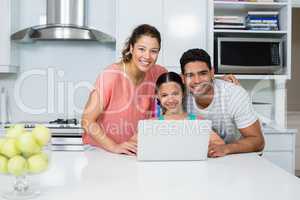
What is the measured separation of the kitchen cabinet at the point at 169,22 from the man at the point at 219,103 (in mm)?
1104

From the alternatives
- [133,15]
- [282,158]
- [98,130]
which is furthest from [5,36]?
[282,158]

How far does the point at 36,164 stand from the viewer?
125 cm

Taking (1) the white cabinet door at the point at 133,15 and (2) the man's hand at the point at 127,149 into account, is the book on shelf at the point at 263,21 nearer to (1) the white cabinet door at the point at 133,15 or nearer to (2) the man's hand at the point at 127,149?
(1) the white cabinet door at the point at 133,15

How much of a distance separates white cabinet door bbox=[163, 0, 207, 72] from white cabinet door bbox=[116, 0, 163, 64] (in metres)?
0.06

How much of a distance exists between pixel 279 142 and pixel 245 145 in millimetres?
1324

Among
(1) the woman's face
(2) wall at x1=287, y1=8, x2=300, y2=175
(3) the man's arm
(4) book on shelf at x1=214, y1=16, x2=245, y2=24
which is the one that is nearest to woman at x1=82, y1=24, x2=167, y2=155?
(1) the woman's face

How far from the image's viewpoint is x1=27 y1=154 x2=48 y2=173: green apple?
1.25 meters

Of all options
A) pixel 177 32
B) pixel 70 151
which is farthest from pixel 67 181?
pixel 177 32

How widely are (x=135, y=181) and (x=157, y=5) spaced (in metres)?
2.22

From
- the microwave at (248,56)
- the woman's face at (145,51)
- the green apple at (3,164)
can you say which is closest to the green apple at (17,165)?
the green apple at (3,164)

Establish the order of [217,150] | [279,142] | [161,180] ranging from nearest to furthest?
[161,180] < [217,150] < [279,142]

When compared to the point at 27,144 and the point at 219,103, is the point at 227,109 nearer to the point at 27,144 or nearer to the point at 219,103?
the point at 219,103

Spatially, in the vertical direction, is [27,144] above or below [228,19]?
below

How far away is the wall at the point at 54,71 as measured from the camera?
3.81 meters
